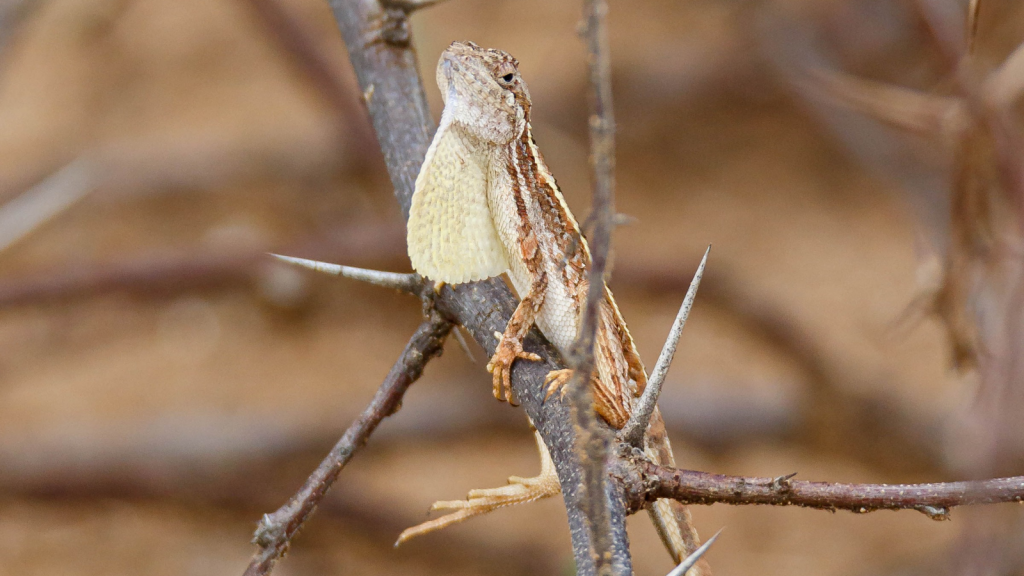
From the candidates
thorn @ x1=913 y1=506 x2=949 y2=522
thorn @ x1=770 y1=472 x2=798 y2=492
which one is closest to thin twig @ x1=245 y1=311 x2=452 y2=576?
thorn @ x1=770 y1=472 x2=798 y2=492

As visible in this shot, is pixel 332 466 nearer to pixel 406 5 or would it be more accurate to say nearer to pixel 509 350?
pixel 509 350

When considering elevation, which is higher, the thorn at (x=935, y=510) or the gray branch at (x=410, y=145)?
the gray branch at (x=410, y=145)

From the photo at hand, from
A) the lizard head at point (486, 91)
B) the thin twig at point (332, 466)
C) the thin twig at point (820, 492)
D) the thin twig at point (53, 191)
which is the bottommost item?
the thin twig at point (820, 492)

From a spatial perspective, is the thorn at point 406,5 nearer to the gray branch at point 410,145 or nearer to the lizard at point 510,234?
the gray branch at point 410,145

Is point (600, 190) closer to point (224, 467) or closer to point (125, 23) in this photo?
point (224, 467)

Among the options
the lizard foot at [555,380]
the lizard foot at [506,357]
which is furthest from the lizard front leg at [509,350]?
the lizard foot at [555,380]

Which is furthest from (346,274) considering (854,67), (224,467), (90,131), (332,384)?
(90,131)

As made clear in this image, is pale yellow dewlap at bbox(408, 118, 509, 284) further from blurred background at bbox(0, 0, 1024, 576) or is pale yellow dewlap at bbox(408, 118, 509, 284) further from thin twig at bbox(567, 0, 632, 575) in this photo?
blurred background at bbox(0, 0, 1024, 576)
